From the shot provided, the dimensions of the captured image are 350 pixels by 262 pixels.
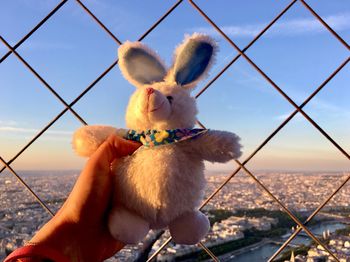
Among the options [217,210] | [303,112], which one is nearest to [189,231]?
[303,112]

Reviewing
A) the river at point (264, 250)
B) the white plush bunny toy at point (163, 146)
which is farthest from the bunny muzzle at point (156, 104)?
the river at point (264, 250)

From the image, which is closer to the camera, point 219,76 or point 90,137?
point 90,137

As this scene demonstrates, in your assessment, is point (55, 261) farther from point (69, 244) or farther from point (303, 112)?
point (303, 112)

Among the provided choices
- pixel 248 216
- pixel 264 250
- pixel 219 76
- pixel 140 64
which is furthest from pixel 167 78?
pixel 248 216

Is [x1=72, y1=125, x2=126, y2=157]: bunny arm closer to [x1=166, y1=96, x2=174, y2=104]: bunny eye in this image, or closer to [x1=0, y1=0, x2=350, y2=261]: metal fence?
[x1=166, y1=96, x2=174, y2=104]: bunny eye

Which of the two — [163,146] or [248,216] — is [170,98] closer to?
[163,146]

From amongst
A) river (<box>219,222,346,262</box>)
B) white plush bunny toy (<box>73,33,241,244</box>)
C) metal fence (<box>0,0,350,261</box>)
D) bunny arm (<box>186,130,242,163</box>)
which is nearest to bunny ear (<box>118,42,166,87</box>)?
white plush bunny toy (<box>73,33,241,244</box>)
